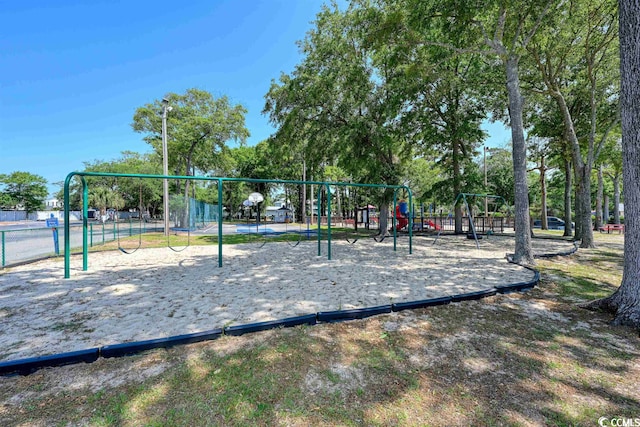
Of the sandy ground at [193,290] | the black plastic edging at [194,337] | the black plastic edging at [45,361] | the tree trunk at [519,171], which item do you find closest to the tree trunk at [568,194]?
the sandy ground at [193,290]

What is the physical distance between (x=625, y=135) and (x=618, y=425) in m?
3.65

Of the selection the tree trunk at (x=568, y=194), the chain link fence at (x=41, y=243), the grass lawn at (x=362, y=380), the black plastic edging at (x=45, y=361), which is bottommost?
the grass lawn at (x=362, y=380)

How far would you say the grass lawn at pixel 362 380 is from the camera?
2029 mm

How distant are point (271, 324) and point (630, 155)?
198 inches

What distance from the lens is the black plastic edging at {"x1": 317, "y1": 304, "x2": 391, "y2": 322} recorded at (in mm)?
3719

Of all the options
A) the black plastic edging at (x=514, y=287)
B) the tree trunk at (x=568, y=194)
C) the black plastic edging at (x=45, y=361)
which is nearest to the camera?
the black plastic edging at (x=45, y=361)

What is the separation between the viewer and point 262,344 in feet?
10.1

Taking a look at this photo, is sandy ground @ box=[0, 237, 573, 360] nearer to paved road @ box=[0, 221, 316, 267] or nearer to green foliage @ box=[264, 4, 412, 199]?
paved road @ box=[0, 221, 316, 267]

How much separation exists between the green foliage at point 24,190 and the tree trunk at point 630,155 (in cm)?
6812

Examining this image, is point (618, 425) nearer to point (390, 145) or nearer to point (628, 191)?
point (628, 191)

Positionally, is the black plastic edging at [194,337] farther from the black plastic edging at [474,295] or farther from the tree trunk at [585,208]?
the tree trunk at [585,208]

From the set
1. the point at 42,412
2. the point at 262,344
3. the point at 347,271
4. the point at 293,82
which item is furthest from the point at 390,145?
the point at 42,412

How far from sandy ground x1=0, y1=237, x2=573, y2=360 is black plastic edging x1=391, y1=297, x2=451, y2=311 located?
28 centimetres

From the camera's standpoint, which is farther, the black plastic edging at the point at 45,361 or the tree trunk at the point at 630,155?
the tree trunk at the point at 630,155
